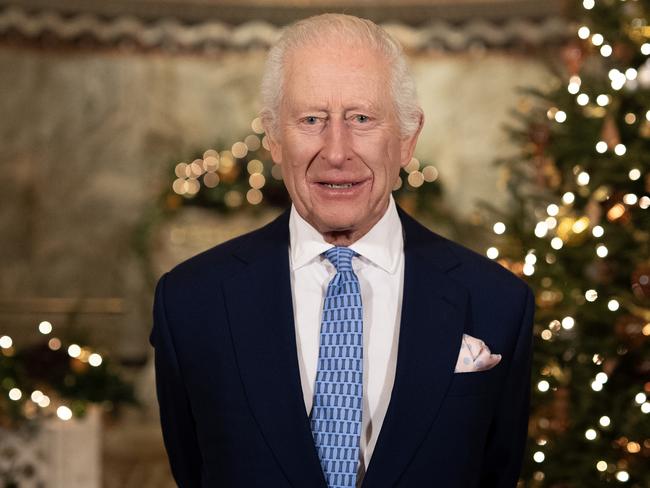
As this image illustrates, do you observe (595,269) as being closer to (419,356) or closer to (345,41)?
(419,356)

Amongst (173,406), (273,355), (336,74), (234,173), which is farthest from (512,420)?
(234,173)

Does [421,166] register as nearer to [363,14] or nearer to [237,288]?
[363,14]

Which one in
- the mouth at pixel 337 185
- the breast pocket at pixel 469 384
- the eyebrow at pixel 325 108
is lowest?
the breast pocket at pixel 469 384

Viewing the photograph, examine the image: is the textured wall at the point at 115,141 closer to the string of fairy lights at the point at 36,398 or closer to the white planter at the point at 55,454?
the string of fairy lights at the point at 36,398

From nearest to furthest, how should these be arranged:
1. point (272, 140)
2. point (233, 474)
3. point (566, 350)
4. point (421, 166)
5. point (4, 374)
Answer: point (233, 474) → point (272, 140) → point (566, 350) → point (4, 374) → point (421, 166)

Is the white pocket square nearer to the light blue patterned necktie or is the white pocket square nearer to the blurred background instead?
the light blue patterned necktie

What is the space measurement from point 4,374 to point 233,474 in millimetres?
3208

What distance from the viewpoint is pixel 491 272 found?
2.20 metres

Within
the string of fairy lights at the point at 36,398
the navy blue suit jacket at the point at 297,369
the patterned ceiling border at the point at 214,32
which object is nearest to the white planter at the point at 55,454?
the string of fairy lights at the point at 36,398

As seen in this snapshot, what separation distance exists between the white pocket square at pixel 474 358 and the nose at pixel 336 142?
0.43 metres

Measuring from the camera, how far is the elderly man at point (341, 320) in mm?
2010

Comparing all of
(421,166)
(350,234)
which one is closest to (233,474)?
(350,234)

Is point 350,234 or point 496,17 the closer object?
point 350,234

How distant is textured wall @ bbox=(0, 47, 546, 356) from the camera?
27.6 feet
